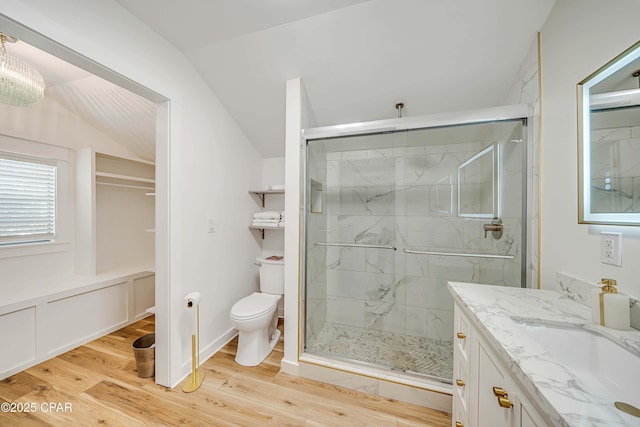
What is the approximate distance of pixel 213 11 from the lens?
1.44 metres

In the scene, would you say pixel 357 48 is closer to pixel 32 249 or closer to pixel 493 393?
pixel 493 393

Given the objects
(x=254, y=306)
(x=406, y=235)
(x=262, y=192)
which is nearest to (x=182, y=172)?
(x=262, y=192)

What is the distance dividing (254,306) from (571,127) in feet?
7.61

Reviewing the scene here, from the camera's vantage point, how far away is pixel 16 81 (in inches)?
54.5

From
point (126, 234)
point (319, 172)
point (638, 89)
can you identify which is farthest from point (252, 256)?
point (638, 89)

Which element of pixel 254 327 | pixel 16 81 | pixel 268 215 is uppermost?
pixel 16 81

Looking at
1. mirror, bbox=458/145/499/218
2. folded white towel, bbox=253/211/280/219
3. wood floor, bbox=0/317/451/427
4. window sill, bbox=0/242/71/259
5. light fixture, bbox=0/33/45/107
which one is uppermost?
light fixture, bbox=0/33/45/107

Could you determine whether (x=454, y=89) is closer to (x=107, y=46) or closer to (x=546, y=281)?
(x=546, y=281)

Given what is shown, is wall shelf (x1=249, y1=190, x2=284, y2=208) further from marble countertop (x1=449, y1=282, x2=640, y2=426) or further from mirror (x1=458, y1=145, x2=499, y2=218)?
marble countertop (x1=449, y1=282, x2=640, y2=426)

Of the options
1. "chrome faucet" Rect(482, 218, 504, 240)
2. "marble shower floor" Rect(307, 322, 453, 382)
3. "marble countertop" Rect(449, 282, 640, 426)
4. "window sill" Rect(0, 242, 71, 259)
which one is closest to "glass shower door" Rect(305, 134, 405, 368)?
"marble shower floor" Rect(307, 322, 453, 382)

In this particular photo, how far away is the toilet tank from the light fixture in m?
2.03

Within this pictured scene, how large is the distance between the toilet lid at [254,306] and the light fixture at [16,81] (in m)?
1.99

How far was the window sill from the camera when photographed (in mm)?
1912

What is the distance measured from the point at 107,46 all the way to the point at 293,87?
1.11 metres
